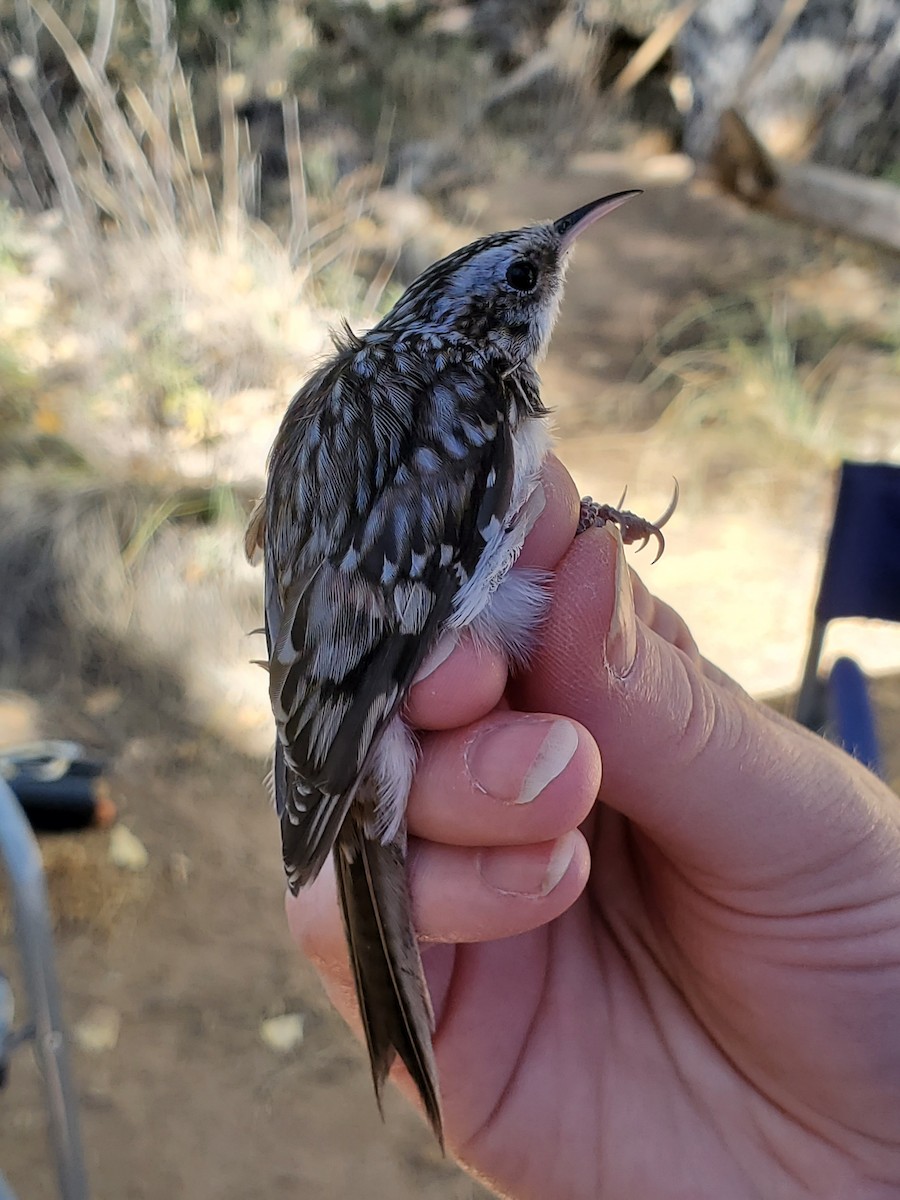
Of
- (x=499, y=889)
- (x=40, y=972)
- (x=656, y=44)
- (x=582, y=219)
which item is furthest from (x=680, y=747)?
(x=656, y=44)

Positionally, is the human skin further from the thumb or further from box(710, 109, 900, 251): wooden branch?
box(710, 109, 900, 251): wooden branch

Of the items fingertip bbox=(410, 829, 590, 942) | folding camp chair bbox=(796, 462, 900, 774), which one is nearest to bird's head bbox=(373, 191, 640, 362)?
fingertip bbox=(410, 829, 590, 942)

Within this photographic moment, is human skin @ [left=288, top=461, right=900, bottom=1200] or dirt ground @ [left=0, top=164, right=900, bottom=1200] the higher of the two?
human skin @ [left=288, top=461, right=900, bottom=1200]

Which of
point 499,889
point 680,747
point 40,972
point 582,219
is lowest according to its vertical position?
point 40,972

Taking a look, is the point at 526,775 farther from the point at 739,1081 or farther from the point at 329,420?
the point at 739,1081

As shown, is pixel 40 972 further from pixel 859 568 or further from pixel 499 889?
pixel 859 568

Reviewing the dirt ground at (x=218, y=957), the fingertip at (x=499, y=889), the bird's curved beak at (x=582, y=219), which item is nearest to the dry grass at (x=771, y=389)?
the dirt ground at (x=218, y=957)

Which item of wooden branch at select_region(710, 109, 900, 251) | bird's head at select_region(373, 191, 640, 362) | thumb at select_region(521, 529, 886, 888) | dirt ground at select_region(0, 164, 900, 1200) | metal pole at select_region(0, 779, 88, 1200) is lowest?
dirt ground at select_region(0, 164, 900, 1200)
